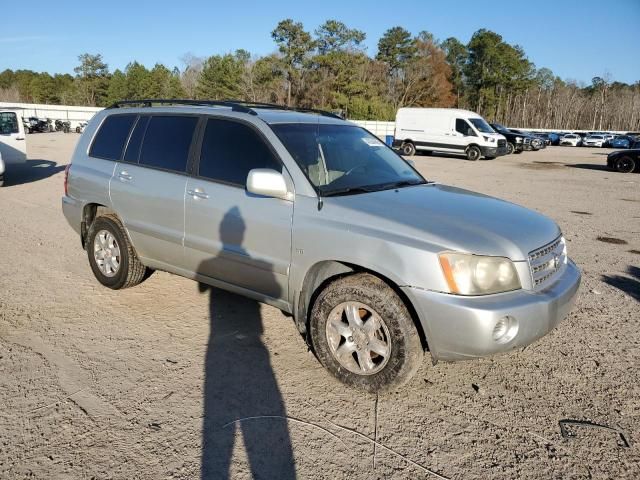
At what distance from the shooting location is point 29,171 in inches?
610

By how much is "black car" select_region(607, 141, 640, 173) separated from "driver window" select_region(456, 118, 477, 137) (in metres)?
6.22

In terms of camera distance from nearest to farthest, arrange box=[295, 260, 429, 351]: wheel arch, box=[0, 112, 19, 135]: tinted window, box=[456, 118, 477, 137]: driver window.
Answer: box=[295, 260, 429, 351]: wheel arch → box=[0, 112, 19, 135]: tinted window → box=[456, 118, 477, 137]: driver window

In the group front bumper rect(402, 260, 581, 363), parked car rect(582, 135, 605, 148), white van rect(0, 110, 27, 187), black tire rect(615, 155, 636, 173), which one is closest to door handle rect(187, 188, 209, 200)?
front bumper rect(402, 260, 581, 363)

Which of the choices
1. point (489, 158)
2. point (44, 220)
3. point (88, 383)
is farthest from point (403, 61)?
point (88, 383)

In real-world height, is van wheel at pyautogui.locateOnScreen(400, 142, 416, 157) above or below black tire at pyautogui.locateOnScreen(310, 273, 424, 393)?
above

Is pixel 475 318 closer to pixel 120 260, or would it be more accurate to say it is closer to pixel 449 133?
pixel 120 260

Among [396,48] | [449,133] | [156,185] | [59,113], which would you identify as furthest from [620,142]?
[59,113]

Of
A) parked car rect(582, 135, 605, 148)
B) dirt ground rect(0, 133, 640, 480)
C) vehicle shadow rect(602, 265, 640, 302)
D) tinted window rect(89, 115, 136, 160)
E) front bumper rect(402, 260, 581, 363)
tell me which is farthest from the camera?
parked car rect(582, 135, 605, 148)

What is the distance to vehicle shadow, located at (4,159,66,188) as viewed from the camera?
44.1 feet

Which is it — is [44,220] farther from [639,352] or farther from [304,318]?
[639,352]

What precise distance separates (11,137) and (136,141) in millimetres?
11168

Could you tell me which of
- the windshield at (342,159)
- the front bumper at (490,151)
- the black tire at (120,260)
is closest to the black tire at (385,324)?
the windshield at (342,159)

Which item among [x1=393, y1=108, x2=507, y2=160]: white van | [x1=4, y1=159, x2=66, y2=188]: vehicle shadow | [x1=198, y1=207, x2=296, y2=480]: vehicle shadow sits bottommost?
[x1=198, y1=207, x2=296, y2=480]: vehicle shadow

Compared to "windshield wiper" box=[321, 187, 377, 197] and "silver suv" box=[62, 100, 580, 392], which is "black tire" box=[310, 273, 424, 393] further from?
"windshield wiper" box=[321, 187, 377, 197]
